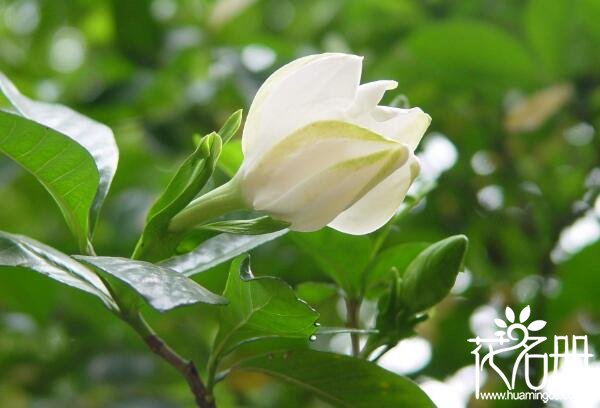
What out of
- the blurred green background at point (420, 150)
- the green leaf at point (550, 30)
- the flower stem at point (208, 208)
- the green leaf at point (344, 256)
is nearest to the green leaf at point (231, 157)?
the green leaf at point (344, 256)

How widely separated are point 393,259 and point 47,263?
1.17 feet

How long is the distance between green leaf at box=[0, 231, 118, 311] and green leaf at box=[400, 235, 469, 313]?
0.25 meters

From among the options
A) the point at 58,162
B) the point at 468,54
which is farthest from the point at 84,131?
the point at 468,54

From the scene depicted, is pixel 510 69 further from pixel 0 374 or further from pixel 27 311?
pixel 0 374

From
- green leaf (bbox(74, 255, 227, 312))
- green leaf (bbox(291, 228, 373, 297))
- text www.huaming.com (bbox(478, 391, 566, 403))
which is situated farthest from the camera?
text www.huaming.com (bbox(478, 391, 566, 403))

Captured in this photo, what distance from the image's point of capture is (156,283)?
0.57m

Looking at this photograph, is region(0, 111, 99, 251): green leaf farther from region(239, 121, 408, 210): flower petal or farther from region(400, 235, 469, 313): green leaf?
region(400, 235, 469, 313): green leaf

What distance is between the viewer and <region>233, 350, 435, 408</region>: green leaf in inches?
28.5

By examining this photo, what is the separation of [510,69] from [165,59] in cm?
62

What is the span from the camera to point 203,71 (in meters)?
1.76

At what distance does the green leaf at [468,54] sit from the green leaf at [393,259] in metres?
0.65

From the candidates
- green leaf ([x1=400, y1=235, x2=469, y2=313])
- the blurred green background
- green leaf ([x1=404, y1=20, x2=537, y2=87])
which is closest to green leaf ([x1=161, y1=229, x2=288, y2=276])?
green leaf ([x1=400, y1=235, x2=469, y2=313])

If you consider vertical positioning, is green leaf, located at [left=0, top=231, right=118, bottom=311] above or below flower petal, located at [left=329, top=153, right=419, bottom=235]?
below

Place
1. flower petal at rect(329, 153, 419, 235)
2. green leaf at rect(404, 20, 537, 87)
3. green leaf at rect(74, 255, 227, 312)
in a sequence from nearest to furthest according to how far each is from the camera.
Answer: green leaf at rect(74, 255, 227, 312)
flower petal at rect(329, 153, 419, 235)
green leaf at rect(404, 20, 537, 87)
